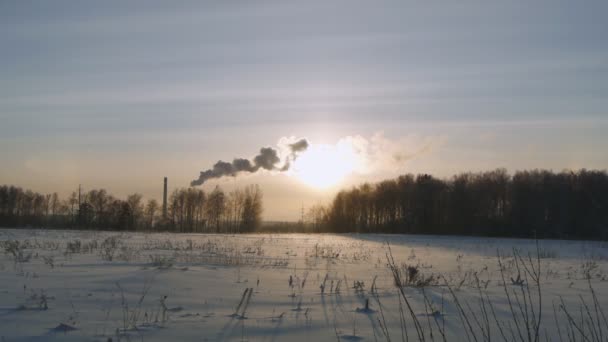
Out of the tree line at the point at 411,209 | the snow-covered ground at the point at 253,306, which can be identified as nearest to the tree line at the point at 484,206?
the tree line at the point at 411,209

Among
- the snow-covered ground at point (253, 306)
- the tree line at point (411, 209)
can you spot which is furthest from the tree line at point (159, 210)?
the snow-covered ground at point (253, 306)

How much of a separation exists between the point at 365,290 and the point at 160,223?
79.6m

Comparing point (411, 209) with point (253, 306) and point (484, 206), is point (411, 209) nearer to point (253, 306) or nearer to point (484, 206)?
point (484, 206)

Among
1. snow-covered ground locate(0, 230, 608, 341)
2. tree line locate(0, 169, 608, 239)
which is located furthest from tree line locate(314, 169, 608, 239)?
snow-covered ground locate(0, 230, 608, 341)

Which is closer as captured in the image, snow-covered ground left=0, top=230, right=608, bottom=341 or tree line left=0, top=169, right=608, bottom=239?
snow-covered ground left=0, top=230, right=608, bottom=341

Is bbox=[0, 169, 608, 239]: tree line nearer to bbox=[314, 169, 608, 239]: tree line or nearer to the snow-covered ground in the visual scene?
bbox=[314, 169, 608, 239]: tree line

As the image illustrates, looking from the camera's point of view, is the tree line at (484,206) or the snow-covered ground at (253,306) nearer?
the snow-covered ground at (253,306)

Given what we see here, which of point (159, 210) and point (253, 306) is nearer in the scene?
point (253, 306)

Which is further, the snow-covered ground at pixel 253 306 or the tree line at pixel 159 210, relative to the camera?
the tree line at pixel 159 210

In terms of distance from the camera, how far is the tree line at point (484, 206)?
61.7 meters

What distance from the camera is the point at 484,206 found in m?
69.1

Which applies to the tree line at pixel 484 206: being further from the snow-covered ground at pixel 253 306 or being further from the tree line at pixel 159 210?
the snow-covered ground at pixel 253 306

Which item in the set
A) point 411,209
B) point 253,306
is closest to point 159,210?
point 411,209

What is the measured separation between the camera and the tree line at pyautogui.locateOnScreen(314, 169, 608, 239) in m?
61.7
